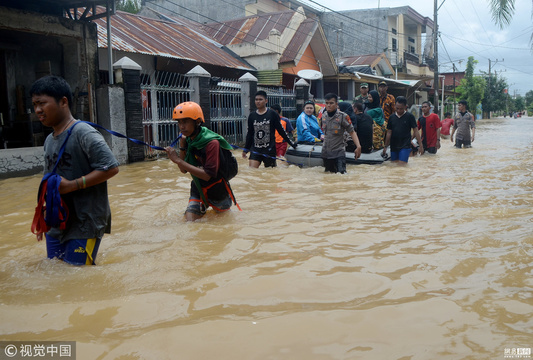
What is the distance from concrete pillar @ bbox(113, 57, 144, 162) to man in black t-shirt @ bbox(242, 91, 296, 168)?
12.2ft

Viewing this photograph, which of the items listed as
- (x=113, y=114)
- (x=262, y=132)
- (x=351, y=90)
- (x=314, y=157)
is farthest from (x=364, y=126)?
(x=351, y=90)

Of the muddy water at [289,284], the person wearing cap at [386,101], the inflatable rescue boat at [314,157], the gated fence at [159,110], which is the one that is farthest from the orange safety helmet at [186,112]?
the person wearing cap at [386,101]

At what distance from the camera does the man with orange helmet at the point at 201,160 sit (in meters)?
4.33

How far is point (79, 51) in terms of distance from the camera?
A: 413 inches

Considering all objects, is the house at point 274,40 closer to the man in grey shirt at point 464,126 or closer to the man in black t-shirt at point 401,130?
the man in grey shirt at point 464,126

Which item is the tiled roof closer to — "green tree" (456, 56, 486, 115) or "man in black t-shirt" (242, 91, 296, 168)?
"man in black t-shirt" (242, 91, 296, 168)

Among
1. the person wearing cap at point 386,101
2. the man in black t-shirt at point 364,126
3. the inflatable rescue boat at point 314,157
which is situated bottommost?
the inflatable rescue boat at point 314,157

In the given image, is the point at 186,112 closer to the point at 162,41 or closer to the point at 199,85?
the point at 199,85

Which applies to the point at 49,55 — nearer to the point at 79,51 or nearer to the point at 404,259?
the point at 79,51

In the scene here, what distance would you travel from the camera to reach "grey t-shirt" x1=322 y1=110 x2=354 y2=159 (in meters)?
7.98

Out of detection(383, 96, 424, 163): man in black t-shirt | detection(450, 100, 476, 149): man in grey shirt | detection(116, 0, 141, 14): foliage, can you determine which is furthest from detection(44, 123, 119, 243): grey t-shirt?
detection(116, 0, 141, 14): foliage

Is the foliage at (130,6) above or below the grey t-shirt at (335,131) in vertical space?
above

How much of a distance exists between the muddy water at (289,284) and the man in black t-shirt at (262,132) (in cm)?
245

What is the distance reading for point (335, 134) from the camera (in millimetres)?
8172
